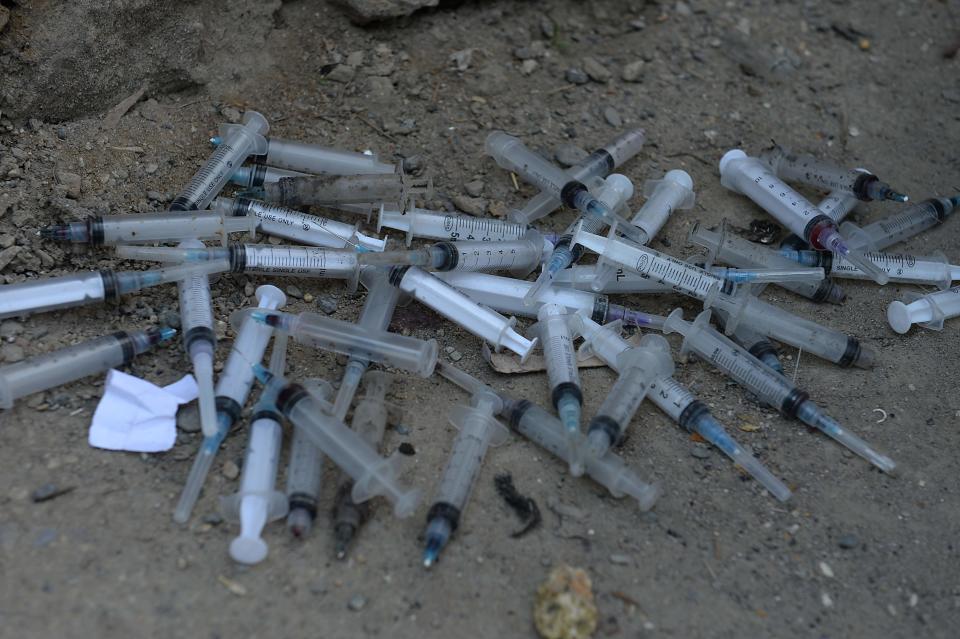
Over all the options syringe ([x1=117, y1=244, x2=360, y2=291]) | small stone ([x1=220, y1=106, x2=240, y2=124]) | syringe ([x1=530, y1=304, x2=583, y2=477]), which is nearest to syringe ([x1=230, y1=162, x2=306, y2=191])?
small stone ([x1=220, y1=106, x2=240, y2=124])

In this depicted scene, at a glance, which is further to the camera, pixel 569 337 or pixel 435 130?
pixel 435 130

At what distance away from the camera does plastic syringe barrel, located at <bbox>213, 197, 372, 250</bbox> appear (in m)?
4.32

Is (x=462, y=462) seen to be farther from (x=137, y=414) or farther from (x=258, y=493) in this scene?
(x=137, y=414)

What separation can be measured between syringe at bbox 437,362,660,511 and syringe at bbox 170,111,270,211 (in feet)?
4.92

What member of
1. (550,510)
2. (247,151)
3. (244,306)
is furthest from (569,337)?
(247,151)

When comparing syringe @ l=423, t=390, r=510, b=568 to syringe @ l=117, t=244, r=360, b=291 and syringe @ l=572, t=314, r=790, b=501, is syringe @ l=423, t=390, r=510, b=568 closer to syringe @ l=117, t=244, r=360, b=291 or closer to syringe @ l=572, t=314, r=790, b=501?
syringe @ l=572, t=314, r=790, b=501

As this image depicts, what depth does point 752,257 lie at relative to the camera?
14.7ft

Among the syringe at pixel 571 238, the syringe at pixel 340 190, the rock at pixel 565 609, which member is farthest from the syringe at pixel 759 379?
the syringe at pixel 340 190

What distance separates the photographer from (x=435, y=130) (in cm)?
500

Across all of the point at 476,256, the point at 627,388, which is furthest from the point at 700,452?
the point at 476,256

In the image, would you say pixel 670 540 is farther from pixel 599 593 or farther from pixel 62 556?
pixel 62 556

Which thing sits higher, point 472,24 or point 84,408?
point 472,24

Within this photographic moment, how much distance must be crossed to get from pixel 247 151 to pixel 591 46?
241cm

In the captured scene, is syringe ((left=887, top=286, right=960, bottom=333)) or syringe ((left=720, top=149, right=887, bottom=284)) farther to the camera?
syringe ((left=720, top=149, right=887, bottom=284))
